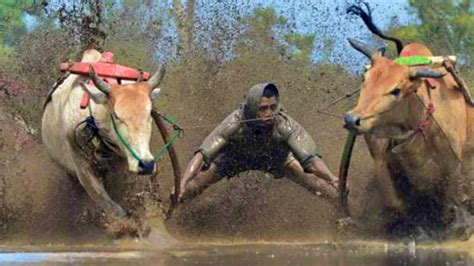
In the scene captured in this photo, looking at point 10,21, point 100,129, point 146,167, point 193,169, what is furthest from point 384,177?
point 10,21

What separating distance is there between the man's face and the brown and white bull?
1.09 m

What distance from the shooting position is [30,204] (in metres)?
14.0

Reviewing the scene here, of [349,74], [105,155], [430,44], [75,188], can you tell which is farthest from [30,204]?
[430,44]

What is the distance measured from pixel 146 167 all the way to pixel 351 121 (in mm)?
1656

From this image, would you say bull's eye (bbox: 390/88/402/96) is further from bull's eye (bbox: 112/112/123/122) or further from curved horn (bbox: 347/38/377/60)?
bull's eye (bbox: 112/112/123/122)

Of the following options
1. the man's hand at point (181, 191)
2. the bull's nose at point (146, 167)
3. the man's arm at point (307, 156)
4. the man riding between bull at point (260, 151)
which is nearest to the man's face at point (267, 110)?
the man riding between bull at point (260, 151)

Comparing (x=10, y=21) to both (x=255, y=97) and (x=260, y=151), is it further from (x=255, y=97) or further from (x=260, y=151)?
(x=255, y=97)

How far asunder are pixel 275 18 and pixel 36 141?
3.72 meters

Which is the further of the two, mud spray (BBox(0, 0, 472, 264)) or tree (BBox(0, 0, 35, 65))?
tree (BBox(0, 0, 35, 65))

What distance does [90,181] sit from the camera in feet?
41.1

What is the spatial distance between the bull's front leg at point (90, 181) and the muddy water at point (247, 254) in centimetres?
33

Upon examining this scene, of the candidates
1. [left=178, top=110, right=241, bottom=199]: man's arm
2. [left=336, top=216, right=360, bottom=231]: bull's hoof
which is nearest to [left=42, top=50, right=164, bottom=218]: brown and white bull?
[left=178, top=110, right=241, bottom=199]: man's arm

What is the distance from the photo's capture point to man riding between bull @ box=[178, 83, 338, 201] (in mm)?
12781

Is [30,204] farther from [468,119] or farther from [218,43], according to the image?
[468,119]
